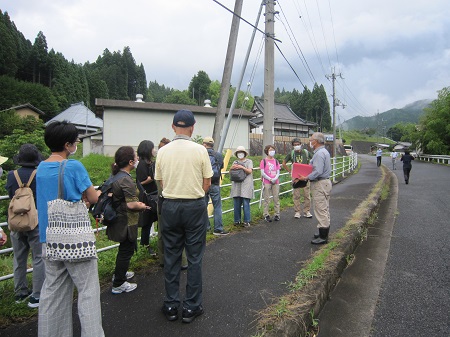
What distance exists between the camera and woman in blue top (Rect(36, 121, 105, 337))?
206 centimetres

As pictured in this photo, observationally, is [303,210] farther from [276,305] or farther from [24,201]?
[24,201]

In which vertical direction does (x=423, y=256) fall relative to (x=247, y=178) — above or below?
below

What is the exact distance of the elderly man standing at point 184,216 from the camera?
258 cm

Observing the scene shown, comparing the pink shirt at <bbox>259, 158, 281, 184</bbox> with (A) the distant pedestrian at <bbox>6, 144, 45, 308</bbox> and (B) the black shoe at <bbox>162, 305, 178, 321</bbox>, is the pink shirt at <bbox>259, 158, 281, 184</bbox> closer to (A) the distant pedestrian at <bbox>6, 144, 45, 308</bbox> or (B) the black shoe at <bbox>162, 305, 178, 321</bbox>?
(B) the black shoe at <bbox>162, 305, 178, 321</bbox>

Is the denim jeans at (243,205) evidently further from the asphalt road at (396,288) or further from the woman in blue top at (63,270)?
the woman in blue top at (63,270)

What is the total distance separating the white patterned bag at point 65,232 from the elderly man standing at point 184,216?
2.44ft

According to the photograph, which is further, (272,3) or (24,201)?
(272,3)

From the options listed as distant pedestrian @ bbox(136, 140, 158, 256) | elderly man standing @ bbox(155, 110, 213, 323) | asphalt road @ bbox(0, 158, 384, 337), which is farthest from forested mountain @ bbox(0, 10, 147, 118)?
elderly man standing @ bbox(155, 110, 213, 323)

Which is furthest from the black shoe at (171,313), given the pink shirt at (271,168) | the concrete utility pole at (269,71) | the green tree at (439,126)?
the green tree at (439,126)

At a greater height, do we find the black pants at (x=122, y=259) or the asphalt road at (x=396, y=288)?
the black pants at (x=122, y=259)

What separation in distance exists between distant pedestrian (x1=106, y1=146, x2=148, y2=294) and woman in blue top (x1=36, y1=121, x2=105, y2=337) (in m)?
0.73

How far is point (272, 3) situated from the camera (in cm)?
780

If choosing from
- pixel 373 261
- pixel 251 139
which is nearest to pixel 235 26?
pixel 373 261

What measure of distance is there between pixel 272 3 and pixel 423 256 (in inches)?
270
